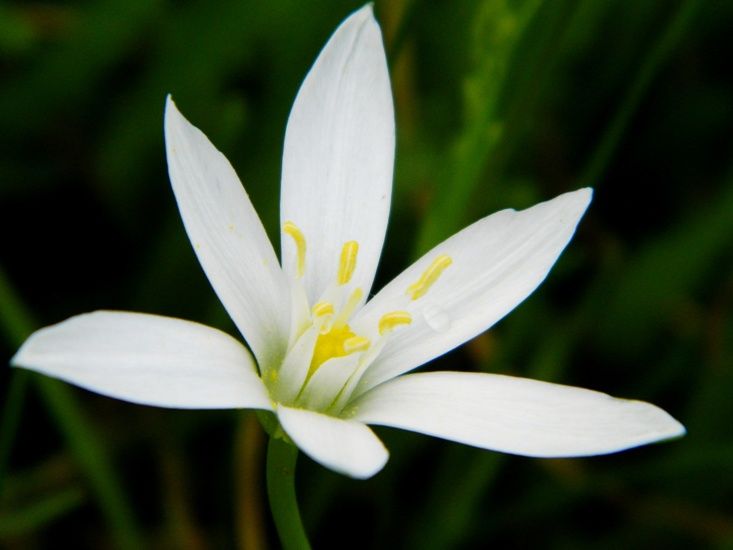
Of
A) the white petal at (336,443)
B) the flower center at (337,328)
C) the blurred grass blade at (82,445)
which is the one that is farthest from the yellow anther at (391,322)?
the blurred grass blade at (82,445)

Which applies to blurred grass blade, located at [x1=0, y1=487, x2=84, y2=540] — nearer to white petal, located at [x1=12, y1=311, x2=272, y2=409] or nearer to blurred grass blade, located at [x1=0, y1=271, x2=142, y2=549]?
blurred grass blade, located at [x1=0, y1=271, x2=142, y2=549]

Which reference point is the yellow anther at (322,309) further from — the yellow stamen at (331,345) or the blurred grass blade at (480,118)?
the blurred grass blade at (480,118)

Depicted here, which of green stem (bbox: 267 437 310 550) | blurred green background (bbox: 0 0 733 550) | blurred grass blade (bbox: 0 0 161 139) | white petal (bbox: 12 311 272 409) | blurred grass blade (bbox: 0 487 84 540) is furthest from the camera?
blurred grass blade (bbox: 0 0 161 139)

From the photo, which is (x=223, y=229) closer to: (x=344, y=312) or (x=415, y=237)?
(x=344, y=312)

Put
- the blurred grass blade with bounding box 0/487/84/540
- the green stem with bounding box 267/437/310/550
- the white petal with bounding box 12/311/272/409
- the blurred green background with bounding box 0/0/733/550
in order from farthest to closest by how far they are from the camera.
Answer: the blurred green background with bounding box 0/0/733/550
the blurred grass blade with bounding box 0/487/84/540
the green stem with bounding box 267/437/310/550
the white petal with bounding box 12/311/272/409

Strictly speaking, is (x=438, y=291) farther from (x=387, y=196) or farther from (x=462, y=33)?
(x=462, y=33)

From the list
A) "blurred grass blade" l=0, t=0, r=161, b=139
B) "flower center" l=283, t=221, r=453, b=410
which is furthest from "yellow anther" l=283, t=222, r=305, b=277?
"blurred grass blade" l=0, t=0, r=161, b=139

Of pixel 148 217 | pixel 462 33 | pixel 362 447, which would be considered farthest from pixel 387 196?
pixel 462 33
